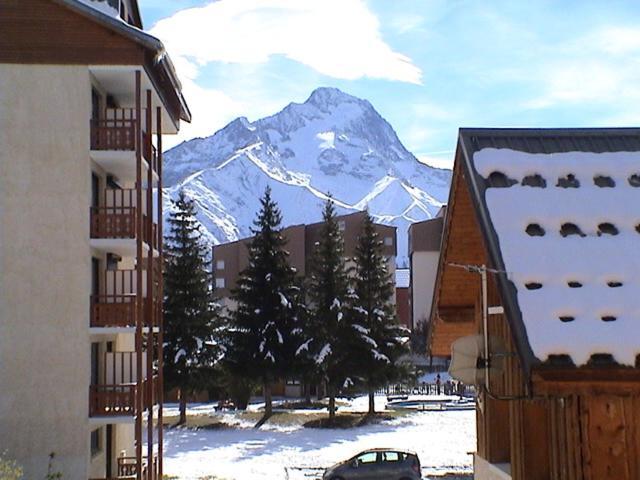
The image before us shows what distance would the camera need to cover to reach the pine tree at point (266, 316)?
40.3m

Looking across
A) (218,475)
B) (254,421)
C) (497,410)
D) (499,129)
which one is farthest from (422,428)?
(499,129)

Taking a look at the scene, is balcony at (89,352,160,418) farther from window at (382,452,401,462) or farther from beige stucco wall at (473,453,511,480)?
beige stucco wall at (473,453,511,480)

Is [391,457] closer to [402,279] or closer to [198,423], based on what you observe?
[198,423]

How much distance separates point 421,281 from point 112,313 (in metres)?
50.0

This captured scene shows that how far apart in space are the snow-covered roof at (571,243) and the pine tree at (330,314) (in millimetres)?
33108

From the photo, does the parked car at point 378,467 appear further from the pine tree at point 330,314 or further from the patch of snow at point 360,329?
the patch of snow at point 360,329

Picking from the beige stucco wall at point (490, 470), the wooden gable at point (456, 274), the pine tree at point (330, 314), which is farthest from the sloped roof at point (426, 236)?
the beige stucco wall at point (490, 470)

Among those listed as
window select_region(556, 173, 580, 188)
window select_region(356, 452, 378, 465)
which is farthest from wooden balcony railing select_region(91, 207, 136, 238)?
window select_region(556, 173, 580, 188)

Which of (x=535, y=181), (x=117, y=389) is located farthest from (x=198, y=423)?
(x=535, y=181)

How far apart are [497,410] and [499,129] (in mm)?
3608

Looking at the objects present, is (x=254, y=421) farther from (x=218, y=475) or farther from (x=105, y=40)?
(x=105, y=40)

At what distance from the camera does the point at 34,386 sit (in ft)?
65.0

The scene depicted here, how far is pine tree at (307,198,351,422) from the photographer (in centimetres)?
4009

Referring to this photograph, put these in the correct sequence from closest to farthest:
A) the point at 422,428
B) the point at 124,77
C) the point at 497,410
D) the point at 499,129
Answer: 1. the point at 499,129
2. the point at 497,410
3. the point at 124,77
4. the point at 422,428
